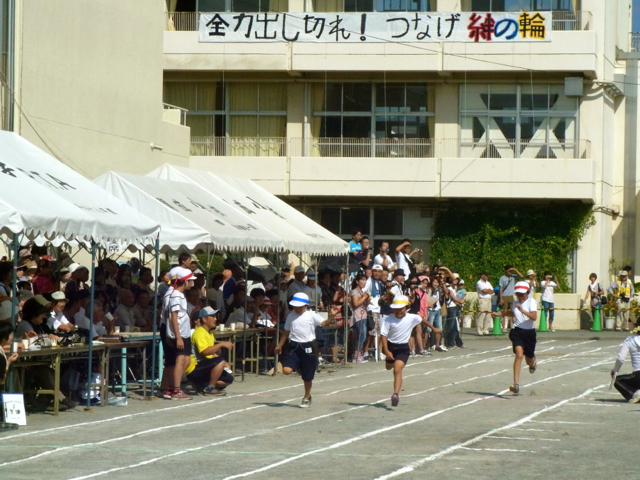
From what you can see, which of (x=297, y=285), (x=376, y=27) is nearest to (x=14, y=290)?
(x=297, y=285)

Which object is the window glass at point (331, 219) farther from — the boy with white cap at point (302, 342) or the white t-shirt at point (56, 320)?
the white t-shirt at point (56, 320)

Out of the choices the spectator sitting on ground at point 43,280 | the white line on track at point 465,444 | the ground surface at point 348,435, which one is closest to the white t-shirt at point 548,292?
the ground surface at point 348,435

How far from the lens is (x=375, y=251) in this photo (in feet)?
139

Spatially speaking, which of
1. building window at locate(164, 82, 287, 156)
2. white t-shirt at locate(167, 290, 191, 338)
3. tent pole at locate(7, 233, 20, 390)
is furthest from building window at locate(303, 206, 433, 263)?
tent pole at locate(7, 233, 20, 390)

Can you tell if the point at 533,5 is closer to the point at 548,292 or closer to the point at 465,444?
the point at 548,292

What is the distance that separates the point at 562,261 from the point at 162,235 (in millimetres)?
26034

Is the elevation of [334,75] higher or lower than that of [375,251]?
higher

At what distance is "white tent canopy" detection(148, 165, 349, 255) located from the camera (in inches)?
842

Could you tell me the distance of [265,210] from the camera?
23.0m

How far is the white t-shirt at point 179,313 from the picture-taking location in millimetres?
16188

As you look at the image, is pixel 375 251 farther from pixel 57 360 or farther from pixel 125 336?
pixel 57 360

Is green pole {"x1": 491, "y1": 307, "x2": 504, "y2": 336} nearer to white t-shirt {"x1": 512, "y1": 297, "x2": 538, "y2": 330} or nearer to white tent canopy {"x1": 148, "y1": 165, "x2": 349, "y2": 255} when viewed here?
white tent canopy {"x1": 148, "y1": 165, "x2": 349, "y2": 255}

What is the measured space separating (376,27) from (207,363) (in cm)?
2485

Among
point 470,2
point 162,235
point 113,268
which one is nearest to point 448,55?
point 470,2
